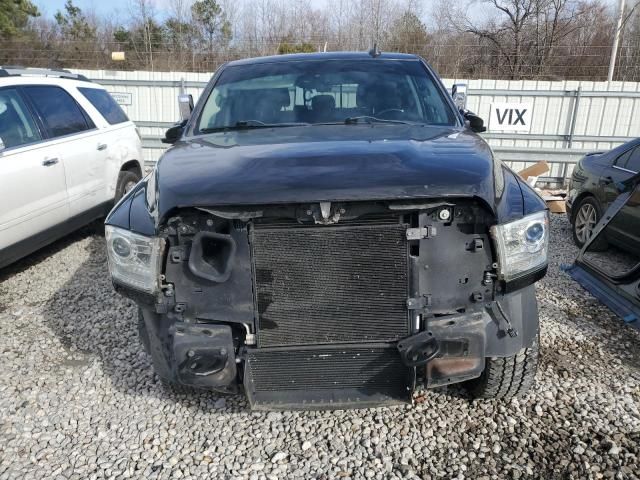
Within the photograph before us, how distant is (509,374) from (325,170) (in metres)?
1.53

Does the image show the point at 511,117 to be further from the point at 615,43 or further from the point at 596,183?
the point at 615,43

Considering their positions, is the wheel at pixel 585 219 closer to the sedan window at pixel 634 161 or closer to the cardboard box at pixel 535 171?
the sedan window at pixel 634 161

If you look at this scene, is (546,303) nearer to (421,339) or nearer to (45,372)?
(421,339)

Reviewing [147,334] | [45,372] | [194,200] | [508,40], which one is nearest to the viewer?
[194,200]

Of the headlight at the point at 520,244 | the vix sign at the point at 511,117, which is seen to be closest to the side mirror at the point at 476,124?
the headlight at the point at 520,244


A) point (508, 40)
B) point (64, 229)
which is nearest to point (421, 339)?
point (64, 229)

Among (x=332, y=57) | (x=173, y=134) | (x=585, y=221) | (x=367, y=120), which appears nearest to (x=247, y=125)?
(x=173, y=134)

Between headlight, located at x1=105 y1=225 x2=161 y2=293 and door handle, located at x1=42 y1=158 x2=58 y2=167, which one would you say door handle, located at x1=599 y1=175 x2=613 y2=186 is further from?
door handle, located at x1=42 y1=158 x2=58 y2=167

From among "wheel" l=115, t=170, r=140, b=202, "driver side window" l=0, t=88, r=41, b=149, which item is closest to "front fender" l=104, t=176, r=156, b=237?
"driver side window" l=0, t=88, r=41, b=149

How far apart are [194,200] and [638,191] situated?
4.24 metres

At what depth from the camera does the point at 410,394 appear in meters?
2.58

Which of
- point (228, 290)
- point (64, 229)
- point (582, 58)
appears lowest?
point (64, 229)

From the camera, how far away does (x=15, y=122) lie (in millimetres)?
4914

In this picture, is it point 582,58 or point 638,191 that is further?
point 582,58
